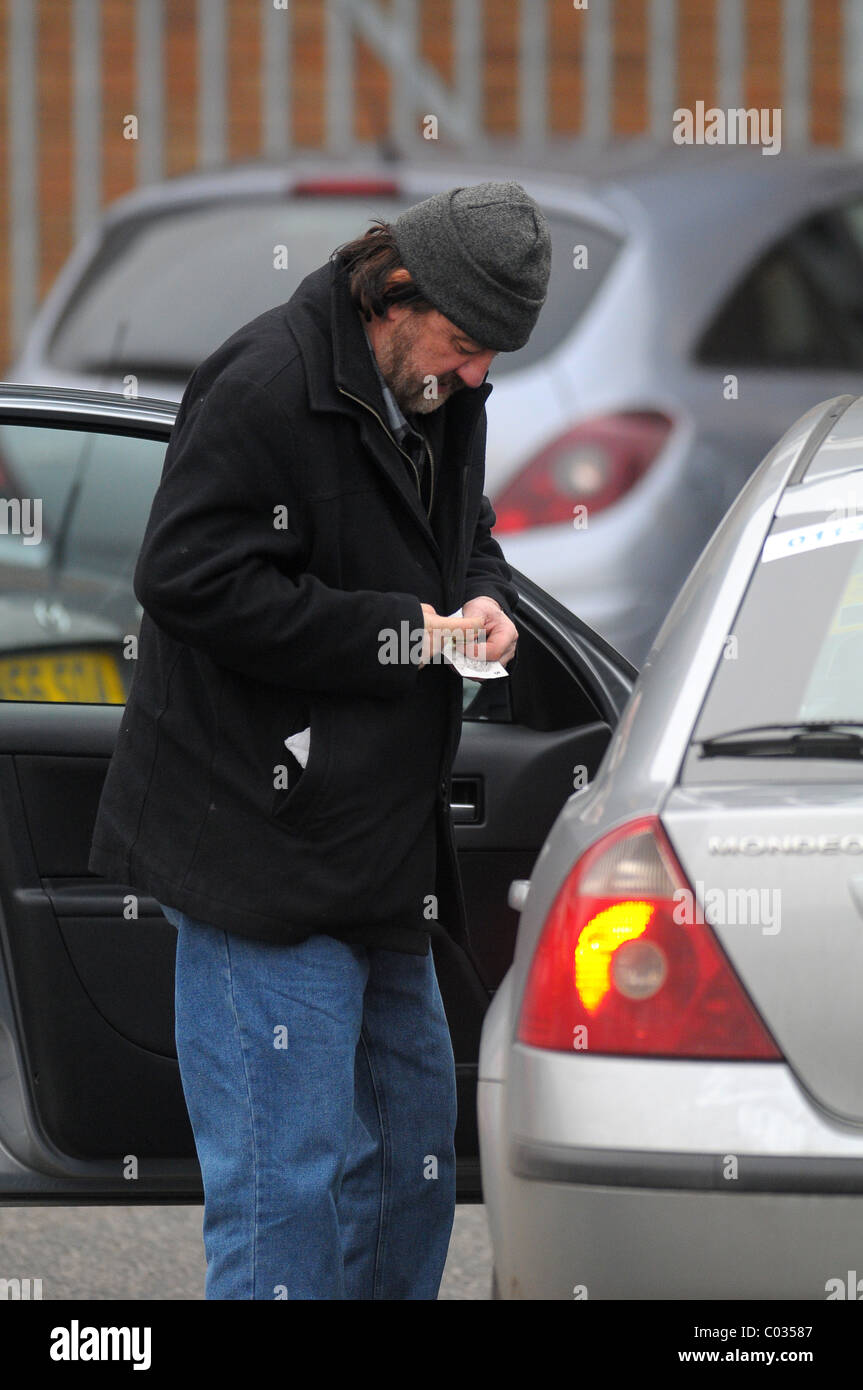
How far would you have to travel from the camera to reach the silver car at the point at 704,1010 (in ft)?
6.40

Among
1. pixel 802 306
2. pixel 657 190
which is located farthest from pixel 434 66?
pixel 657 190

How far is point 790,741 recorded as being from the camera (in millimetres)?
2078

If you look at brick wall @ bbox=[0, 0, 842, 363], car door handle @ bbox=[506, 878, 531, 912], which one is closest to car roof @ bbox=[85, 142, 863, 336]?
car door handle @ bbox=[506, 878, 531, 912]

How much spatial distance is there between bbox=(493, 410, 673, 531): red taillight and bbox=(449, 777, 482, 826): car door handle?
2.05 meters

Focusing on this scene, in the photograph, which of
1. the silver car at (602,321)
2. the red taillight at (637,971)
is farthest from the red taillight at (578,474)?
the red taillight at (637,971)

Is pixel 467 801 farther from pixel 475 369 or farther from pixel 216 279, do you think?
pixel 216 279

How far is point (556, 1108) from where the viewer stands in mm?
2037

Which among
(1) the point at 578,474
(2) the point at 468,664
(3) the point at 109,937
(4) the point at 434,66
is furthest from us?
(4) the point at 434,66

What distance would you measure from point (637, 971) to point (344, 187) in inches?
147

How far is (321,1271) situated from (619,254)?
3.28 meters

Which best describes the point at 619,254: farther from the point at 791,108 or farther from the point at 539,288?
the point at 791,108

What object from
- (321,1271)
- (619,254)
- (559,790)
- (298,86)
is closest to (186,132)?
(298,86)

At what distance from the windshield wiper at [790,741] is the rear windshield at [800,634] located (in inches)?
0.5

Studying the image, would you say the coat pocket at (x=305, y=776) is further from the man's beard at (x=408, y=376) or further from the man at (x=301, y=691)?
the man's beard at (x=408, y=376)
